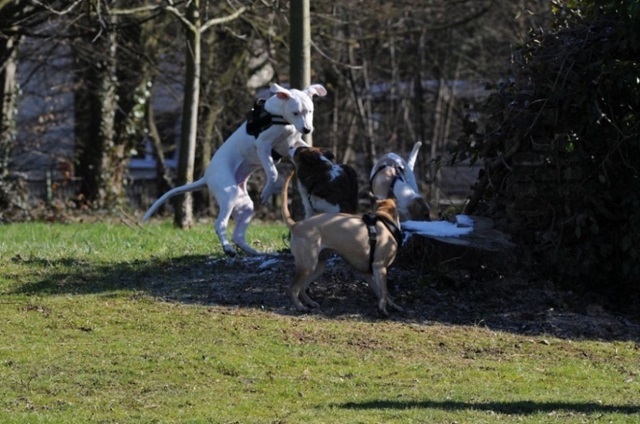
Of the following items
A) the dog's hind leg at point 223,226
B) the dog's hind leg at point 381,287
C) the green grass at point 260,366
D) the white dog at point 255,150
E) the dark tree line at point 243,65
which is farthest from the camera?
the dark tree line at point 243,65

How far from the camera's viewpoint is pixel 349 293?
1062 centimetres

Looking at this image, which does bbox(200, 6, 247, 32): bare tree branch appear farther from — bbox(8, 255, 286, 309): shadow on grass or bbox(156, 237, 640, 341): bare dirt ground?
bbox(156, 237, 640, 341): bare dirt ground

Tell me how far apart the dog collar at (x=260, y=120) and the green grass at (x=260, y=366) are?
1628 mm

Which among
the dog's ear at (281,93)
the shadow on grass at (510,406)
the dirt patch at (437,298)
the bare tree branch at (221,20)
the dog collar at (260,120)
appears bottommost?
the shadow on grass at (510,406)

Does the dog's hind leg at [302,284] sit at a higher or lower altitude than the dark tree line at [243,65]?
lower

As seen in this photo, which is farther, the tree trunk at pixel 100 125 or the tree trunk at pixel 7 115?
the tree trunk at pixel 100 125

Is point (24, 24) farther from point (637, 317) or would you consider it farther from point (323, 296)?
point (637, 317)

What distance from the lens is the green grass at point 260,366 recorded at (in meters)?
7.39

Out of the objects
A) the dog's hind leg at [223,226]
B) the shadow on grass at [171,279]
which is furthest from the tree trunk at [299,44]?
the shadow on grass at [171,279]

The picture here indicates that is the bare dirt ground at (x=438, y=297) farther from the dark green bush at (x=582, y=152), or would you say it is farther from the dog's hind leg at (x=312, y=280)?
the dark green bush at (x=582, y=152)

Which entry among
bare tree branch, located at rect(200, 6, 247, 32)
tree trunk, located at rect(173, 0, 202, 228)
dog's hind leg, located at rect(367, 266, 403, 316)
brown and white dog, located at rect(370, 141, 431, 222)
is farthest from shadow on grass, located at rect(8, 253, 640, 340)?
bare tree branch, located at rect(200, 6, 247, 32)

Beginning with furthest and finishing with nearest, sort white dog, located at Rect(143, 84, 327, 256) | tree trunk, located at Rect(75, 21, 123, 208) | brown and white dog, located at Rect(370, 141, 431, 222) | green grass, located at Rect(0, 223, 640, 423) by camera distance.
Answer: tree trunk, located at Rect(75, 21, 123, 208) → brown and white dog, located at Rect(370, 141, 431, 222) → white dog, located at Rect(143, 84, 327, 256) → green grass, located at Rect(0, 223, 640, 423)

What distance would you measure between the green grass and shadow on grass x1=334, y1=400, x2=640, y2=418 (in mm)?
13

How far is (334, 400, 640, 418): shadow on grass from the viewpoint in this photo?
747 cm
